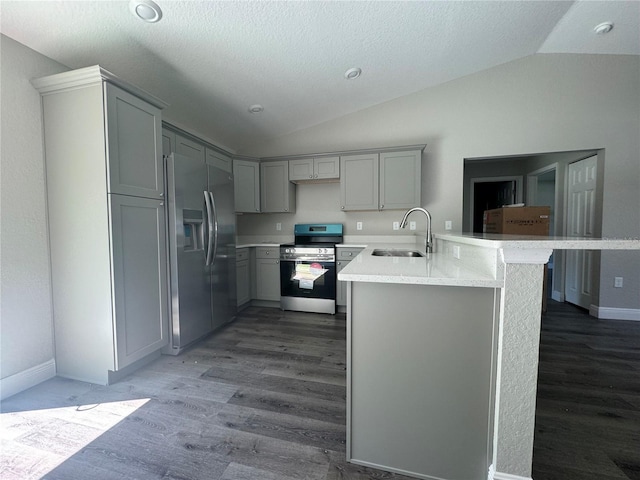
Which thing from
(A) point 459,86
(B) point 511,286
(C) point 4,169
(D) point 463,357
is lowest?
(D) point 463,357

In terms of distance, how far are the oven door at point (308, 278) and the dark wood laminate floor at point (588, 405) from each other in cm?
214

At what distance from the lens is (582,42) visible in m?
2.77

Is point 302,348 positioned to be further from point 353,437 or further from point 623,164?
point 623,164

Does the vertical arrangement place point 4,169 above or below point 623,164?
below

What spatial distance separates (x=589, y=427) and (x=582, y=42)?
12.2 ft

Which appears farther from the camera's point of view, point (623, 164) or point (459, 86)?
point (459, 86)

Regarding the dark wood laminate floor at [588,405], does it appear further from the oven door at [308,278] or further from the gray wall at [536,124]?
the oven door at [308,278]

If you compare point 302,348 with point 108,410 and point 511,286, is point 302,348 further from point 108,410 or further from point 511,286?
point 511,286

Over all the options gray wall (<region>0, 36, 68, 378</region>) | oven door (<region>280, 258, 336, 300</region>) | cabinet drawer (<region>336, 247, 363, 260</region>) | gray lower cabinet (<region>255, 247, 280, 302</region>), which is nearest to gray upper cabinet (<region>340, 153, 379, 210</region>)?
cabinet drawer (<region>336, 247, 363, 260</region>)

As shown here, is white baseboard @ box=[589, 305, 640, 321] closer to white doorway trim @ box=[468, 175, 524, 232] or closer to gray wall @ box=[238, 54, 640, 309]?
gray wall @ box=[238, 54, 640, 309]

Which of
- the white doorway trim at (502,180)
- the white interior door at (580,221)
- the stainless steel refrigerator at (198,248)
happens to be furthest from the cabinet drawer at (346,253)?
the white interior door at (580,221)

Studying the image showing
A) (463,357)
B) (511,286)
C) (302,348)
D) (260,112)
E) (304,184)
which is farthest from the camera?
(304,184)

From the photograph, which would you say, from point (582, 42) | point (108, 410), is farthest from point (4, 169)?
point (582, 42)

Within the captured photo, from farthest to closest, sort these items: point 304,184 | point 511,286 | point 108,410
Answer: point 304,184
point 108,410
point 511,286
